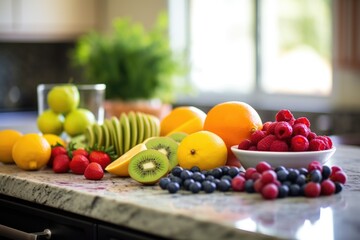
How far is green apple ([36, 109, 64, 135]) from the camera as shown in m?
1.98

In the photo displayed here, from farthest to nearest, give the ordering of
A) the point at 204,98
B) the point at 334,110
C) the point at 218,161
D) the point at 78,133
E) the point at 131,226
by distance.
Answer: the point at 204,98, the point at 334,110, the point at 78,133, the point at 218,161, the point at 131,226

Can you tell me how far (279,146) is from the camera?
1.42 meters

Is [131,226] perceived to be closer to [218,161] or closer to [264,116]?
[218,161]

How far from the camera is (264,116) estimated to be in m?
4.22

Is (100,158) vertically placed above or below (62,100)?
below

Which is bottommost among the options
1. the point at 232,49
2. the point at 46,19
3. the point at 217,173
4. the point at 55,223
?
the point at 55,223

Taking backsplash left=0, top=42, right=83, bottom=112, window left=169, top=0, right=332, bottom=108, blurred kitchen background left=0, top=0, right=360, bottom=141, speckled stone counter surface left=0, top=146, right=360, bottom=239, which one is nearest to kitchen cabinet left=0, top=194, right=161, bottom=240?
speckled stone counter surface left=0, top=146, right=360, bottom=239

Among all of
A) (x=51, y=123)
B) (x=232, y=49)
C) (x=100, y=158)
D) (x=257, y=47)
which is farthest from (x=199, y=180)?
(x=232, y=49)

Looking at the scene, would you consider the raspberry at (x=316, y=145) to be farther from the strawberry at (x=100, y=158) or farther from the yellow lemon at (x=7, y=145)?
the yellow lemon at (x=7, y=145)

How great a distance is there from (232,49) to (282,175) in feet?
11.5

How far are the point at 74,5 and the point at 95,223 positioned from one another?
3.96 meters

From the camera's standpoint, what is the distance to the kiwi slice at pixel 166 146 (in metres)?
1.57

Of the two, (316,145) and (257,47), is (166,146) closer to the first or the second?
(316,145)

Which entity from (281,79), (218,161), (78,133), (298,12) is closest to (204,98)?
(281,79)
